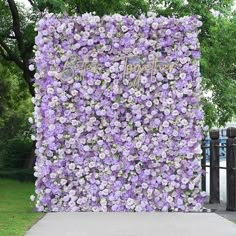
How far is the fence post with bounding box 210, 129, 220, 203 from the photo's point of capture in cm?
1212

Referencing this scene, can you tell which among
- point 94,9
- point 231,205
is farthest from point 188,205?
point 94,9

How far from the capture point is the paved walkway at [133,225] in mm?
8141

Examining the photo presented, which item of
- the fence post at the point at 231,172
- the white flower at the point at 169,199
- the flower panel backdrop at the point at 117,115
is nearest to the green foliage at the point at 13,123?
the flower panel backdrop at the point at 117,115

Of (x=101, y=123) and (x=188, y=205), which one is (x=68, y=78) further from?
(x=188, y=205)

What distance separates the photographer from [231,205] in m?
10.9

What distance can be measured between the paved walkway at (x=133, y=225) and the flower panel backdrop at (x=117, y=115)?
0.53 m

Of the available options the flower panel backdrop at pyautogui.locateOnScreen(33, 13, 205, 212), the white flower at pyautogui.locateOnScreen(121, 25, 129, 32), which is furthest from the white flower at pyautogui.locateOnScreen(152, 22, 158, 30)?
the white flower at pyautogui.locateOnScreen(121, 25, 129, 32)

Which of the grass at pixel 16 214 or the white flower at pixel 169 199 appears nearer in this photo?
the grass at pixel 16 214

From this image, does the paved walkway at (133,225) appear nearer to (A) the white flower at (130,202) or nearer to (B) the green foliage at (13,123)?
(A) the white flower at (130,202)

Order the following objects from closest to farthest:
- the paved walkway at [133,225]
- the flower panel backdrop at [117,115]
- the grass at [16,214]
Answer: the paved walkway at [133,225] < the grass at [16,214] < the flower panel backdrop at [117,115]

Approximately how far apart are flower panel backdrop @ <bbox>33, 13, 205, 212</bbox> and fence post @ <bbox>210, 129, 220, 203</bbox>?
1.49m

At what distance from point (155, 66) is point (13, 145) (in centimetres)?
1664

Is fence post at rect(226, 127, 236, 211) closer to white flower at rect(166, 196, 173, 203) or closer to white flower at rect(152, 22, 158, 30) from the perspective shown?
white flower at rect(166, 196, 173, 203)

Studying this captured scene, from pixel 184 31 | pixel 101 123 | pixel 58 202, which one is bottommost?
pixel 58 202
